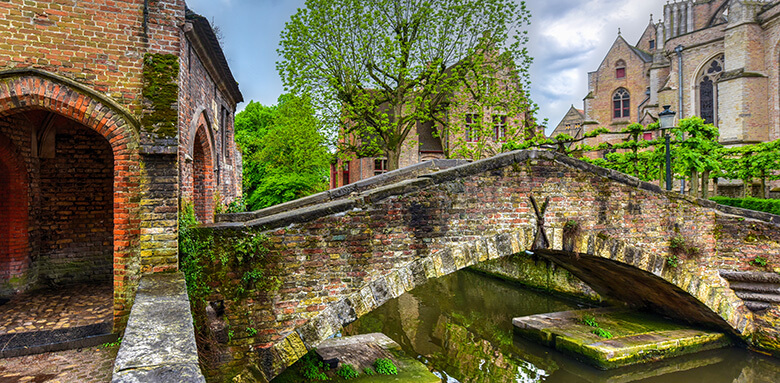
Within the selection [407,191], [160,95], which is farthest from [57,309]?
[407,191]

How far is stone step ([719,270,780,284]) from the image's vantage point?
9266 mm

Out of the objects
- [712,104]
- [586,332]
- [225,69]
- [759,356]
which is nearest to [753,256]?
[759,356]

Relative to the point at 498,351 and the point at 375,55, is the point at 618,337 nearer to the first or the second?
the point at 498,351

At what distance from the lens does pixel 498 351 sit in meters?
10.4

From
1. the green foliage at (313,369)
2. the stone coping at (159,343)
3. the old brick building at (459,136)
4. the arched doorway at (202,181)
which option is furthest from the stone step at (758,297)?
the arched doorway at (202,181)

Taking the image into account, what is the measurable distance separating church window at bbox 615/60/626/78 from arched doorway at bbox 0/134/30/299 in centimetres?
3629

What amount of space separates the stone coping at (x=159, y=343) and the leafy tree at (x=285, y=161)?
12952mm

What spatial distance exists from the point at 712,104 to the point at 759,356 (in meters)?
20.6

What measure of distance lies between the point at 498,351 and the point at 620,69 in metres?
30.4

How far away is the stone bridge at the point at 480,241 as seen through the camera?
6.25 meters

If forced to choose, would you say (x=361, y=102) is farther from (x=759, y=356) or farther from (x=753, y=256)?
(x=759, y=356)

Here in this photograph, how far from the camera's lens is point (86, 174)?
7879mm

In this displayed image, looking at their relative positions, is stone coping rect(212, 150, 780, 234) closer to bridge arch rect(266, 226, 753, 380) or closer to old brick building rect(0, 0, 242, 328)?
old brick building rect(0, 0, 242, 328)

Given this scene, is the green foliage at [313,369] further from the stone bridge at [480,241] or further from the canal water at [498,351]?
the canal water at [498,351]
